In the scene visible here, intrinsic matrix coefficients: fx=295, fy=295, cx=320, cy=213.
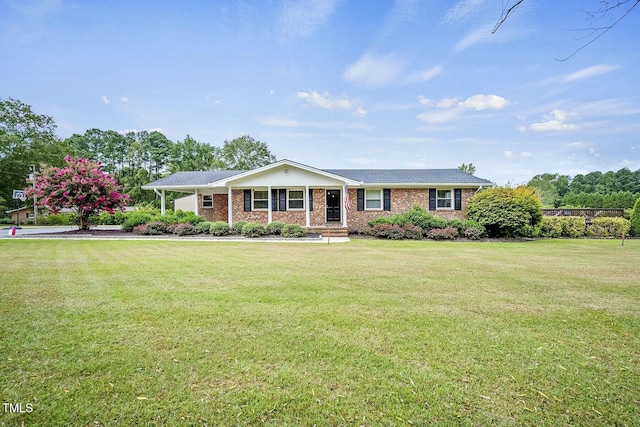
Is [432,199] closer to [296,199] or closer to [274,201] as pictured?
[296,199]

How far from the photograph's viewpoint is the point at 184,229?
1620 cm

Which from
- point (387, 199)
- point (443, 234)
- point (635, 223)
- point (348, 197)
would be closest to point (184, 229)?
point (348, 197)

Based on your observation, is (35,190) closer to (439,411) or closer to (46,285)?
(46,285)

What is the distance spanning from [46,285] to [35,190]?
15.7 meters

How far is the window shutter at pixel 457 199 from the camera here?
18.6 metres

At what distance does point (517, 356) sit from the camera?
3061 mm

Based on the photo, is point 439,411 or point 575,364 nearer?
point 439,411

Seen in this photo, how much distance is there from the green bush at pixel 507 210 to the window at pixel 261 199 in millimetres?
12474

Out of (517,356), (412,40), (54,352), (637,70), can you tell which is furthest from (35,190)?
(637,70)

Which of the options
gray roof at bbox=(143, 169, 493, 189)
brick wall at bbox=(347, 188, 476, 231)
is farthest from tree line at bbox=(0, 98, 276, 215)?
brick wall at bbox=(347, 188, 476, 231)

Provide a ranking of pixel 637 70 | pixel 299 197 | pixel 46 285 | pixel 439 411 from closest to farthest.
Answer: pixel 439 411 < pixel 637 70 < pixel 46 285 < pixel 299 197

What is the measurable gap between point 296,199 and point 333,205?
101 inches

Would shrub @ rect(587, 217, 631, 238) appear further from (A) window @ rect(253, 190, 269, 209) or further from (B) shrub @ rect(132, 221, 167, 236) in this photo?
(B) shrub @ rect(132, 221, 167, 236)

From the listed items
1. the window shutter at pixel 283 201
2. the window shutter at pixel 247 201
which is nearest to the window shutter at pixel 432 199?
the window shutter at pixel 283 201
